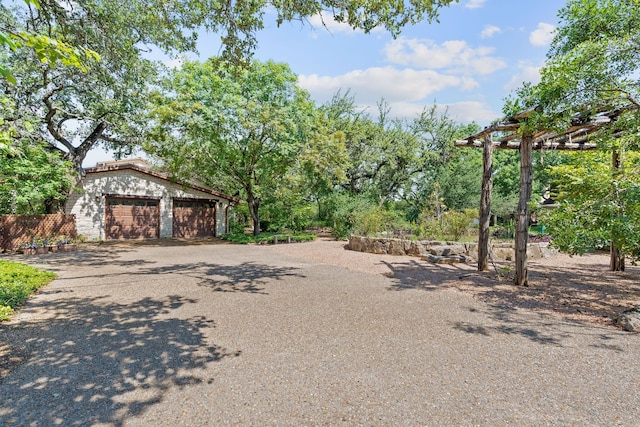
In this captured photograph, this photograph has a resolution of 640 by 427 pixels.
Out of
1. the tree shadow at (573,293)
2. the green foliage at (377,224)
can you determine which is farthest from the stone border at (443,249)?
the tree shadow at (573,293)

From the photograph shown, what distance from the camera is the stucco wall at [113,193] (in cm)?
1507

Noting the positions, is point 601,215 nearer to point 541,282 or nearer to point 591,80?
point 591,80

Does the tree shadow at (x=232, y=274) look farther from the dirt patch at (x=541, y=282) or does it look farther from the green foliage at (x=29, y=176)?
the green foliage at (x=29, y=176)

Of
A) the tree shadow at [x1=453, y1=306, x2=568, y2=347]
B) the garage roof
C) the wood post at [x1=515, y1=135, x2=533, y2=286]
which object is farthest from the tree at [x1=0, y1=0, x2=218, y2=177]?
the wood post at [x1=515, y1=135, x2=533, y2=286]

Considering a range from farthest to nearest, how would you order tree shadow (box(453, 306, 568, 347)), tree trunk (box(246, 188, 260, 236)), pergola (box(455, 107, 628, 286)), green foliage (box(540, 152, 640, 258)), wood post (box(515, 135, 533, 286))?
tree trunk (box(246, 188, 260, 236)) → wood post (box(515, 135, 533, 286)) → pergola (box(455, 107, 628, 286)) → green foliage (box(540, 152, 640, 258)) → tree shadow (box(453, 306, 568, 347))

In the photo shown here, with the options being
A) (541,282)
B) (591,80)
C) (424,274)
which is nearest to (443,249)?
(424,274)

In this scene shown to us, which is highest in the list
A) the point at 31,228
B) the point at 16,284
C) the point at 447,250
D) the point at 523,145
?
the point at 523,145

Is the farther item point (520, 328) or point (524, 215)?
point (524, 215)

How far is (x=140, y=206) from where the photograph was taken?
16641 mm

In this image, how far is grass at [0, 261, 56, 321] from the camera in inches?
183

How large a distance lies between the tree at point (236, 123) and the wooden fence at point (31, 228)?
4681 millimetres

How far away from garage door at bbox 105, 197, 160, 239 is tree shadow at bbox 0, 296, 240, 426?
41.9 feet

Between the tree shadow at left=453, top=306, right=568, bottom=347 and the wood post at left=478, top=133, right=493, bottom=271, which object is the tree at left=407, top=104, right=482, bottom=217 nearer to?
the wood post at left=478, top=133, right=493, bottom=271

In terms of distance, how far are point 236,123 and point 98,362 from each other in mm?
12338
